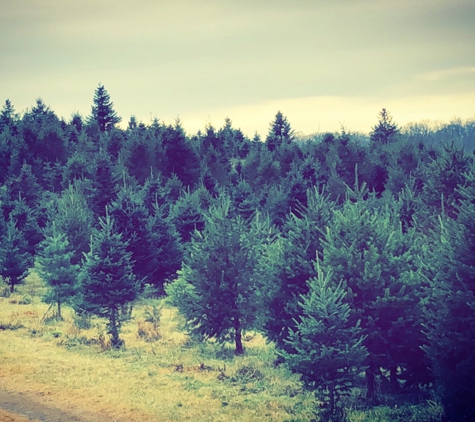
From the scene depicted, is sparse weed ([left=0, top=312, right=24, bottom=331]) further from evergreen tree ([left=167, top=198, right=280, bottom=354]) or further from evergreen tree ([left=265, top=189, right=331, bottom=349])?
evergreen tree ([left=265, top=189, right=331, bottom=349])

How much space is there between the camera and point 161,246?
32.3 meters

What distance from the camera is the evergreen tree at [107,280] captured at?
21703mm

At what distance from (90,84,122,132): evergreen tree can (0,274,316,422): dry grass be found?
70.8 metres

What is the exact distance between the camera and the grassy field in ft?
45.3

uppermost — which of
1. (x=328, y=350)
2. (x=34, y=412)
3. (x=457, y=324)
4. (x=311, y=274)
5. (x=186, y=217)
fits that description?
(x=186, y=217)

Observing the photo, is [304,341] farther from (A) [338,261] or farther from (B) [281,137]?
(B) [281,137]

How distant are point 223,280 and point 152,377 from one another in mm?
5271

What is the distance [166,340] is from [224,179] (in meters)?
44.1

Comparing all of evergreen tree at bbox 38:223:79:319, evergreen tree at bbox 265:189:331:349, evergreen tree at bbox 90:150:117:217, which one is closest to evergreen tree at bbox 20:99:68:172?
evergreen tree at bbox 90:150:117:217

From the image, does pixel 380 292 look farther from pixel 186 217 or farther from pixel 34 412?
pixel 186 217

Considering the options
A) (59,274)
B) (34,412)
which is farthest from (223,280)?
(59,274)

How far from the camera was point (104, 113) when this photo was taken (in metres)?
90.8

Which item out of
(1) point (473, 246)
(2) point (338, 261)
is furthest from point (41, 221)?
(1) point (473, 246)

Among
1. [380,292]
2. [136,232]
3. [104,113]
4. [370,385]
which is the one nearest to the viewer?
[380,292]
